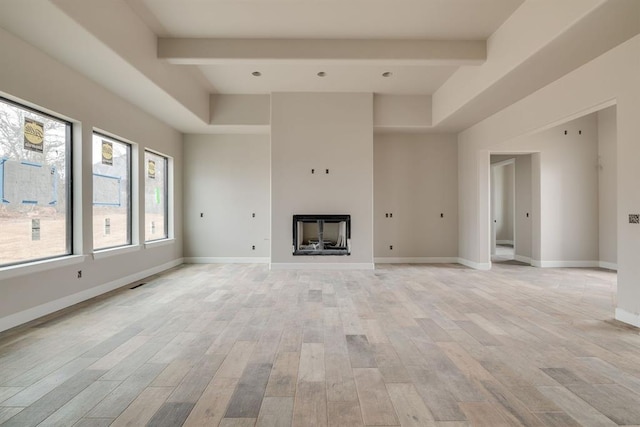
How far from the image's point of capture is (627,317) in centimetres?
320

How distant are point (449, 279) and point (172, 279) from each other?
176 inches

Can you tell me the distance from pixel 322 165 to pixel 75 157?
3813 millimetres

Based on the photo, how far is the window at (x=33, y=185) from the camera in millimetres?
3205

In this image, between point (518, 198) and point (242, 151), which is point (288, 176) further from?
point (518, 198)

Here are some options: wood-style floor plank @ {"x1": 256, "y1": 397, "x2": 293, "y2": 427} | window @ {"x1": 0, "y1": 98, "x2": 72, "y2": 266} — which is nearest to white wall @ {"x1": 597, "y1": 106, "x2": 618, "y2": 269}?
wood-style floor plank @ {"x1": 256, "y1": 397, "x2": 293, "y2": 427}

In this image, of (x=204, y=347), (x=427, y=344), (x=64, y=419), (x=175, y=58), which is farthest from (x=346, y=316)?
(x=175, y=58)

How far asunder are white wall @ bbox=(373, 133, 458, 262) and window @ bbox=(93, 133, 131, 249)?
4.72m

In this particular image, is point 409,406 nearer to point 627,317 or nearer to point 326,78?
point 627,317

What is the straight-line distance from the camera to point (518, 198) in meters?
7.61

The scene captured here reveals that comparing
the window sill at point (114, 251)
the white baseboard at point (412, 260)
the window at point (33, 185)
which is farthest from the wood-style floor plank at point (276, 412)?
the white baseboard at point (412, 260)

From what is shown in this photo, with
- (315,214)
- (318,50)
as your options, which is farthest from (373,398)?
(315,214)

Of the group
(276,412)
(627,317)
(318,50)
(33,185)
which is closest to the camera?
(276,412)

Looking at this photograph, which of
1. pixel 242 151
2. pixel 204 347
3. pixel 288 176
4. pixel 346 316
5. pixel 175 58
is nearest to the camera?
pixel 204 347

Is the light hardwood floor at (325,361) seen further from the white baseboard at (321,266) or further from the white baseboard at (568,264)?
the white baseboard at (568,264)
